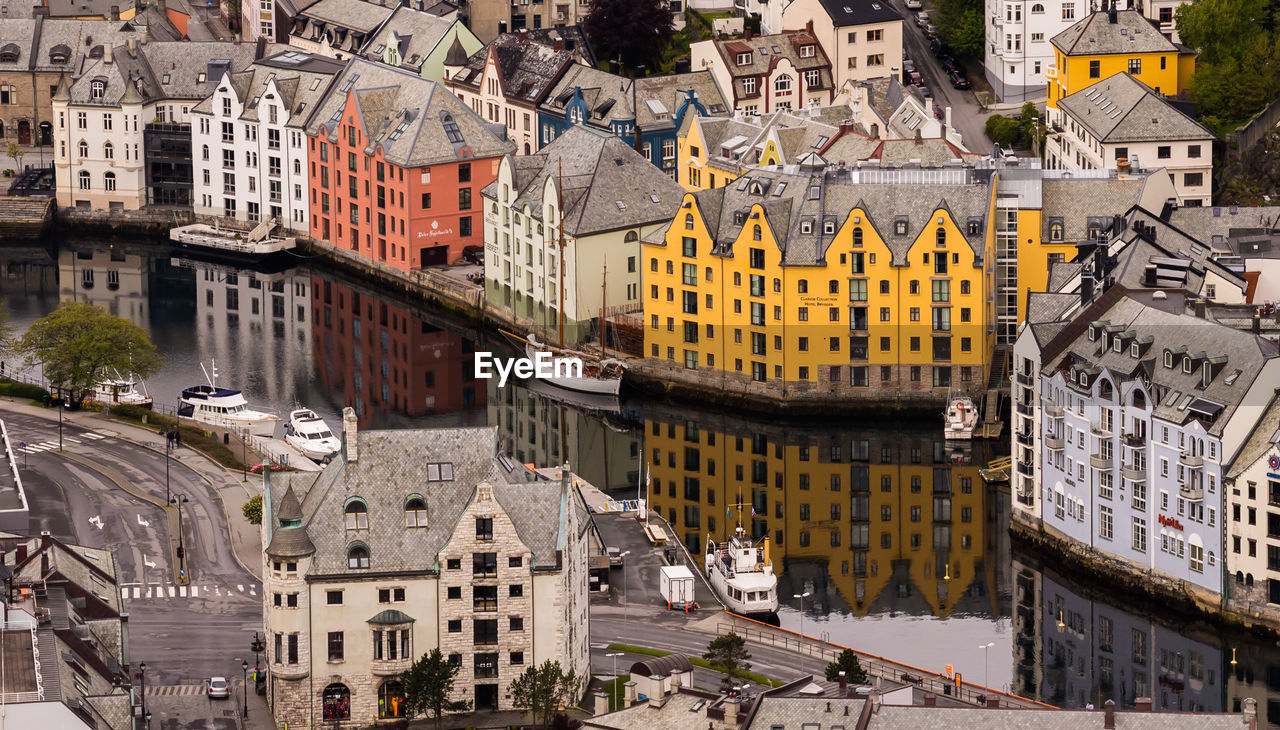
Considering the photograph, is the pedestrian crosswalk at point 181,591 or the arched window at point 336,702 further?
the pedestrian crosswalk at point 181,591

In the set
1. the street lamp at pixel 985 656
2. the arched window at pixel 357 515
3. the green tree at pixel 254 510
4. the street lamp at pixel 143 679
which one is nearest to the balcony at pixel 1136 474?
the street lamp at pixel 985 656

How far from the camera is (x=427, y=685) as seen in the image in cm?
16400

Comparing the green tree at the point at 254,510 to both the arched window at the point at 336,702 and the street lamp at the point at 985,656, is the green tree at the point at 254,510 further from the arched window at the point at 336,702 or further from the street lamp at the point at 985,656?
the street lamp at the point at 985,656

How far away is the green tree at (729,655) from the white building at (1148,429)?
95.9 feet

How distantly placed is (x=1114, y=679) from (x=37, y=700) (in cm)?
6183

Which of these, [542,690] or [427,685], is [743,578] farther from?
[427,685]

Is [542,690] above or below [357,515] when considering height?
below

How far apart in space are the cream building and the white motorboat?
885 inches

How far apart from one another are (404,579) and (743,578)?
94.2 feet

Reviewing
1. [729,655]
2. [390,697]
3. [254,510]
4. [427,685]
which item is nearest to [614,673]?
[729,655]

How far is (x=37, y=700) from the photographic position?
487 feet

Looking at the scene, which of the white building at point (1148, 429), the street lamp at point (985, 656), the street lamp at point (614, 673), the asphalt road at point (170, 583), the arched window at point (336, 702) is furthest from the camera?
the white building at point (1148, 429)

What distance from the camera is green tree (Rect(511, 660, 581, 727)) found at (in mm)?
163625

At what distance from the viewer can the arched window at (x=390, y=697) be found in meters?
167
